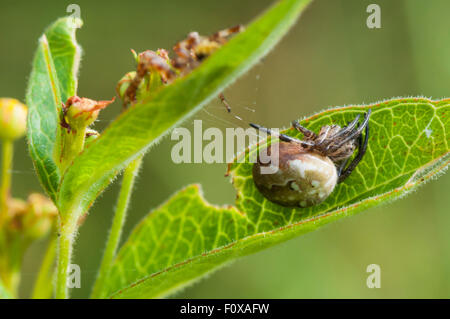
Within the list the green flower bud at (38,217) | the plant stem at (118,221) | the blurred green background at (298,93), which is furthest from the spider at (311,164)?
the blurred green background at (298,93)

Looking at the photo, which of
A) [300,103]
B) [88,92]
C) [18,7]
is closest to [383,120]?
[300,103]

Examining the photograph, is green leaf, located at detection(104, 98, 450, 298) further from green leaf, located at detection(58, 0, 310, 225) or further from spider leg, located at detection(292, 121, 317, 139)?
green leaf, located at detection(58, 0, 310, 225)

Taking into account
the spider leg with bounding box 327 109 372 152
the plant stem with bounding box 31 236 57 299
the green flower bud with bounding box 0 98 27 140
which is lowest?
the plant stem with bounding box 31 236 57 299

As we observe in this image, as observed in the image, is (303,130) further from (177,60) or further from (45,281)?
(45,281)

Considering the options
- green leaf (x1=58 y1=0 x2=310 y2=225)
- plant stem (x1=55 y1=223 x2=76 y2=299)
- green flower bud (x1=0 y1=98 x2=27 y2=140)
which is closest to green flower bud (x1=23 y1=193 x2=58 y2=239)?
green flower bud (x1=0 y1=98 x2=27 y2=140)

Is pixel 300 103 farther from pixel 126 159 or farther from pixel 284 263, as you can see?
pixel 126 159
